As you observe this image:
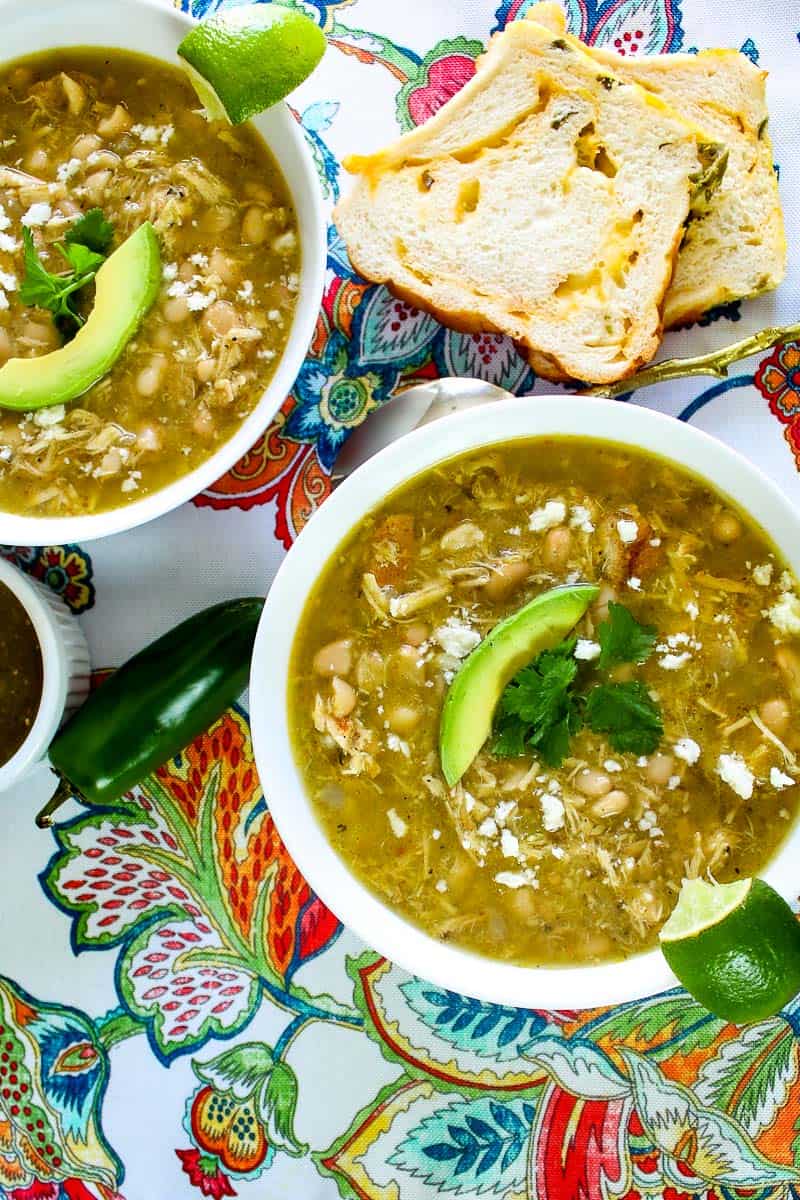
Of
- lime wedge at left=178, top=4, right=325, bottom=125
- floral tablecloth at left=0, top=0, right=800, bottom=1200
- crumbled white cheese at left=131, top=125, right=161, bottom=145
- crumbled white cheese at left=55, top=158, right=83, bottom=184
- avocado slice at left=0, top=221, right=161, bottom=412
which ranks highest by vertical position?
lime wedge at left=178, top=4, right=325, bottom=125

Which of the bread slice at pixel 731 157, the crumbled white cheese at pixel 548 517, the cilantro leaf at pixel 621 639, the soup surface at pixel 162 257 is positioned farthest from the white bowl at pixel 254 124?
the cilantro leaf at pixel 621 639

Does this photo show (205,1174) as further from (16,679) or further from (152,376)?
(152,376)

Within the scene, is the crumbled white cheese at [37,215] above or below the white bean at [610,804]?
above

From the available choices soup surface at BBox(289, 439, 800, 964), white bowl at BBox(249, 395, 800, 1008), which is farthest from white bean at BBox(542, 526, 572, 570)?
white bowl at BBox(249, 395, 800, 1008)

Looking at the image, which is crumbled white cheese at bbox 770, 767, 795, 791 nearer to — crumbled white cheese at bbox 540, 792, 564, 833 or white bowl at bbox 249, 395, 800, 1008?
white bowl at bbox 249, 395, 800, 1008

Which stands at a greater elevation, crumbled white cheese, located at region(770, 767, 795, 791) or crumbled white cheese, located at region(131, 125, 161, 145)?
crumbled white cheese, located at region(131, 125, 161, 145)

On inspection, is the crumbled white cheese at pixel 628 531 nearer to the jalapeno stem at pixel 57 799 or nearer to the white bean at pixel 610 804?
the white bean at pixel 610 804

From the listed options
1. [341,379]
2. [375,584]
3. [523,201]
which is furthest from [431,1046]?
[523,201]
